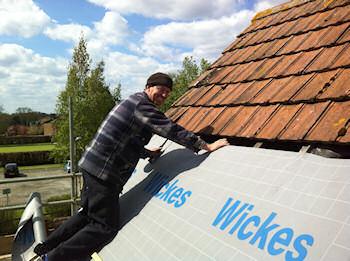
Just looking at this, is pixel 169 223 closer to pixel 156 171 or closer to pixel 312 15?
pixel 156 171

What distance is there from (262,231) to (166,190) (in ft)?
3.42

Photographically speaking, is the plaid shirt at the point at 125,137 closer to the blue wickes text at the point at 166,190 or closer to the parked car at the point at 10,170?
the blue wickes text at the point at 166,190

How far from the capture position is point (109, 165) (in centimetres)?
246

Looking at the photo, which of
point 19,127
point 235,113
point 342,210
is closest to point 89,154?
point 235,113

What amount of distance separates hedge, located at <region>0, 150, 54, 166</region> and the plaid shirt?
151ft

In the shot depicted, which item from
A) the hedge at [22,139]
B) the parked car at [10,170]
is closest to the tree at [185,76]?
the parked car at [10,170]

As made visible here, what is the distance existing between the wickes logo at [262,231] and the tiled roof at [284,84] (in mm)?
702

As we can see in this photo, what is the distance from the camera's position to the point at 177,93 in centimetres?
3061

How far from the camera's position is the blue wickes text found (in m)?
2.24

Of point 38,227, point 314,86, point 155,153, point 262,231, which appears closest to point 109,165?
point 155,153

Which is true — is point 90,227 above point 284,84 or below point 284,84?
below

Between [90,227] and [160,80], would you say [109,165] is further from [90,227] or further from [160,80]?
[160,80]

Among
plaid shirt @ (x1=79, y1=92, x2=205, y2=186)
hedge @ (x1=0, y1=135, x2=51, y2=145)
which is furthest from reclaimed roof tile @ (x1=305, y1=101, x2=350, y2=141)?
hedge @ (x1=0, y1=135, x2=51, y2=145)

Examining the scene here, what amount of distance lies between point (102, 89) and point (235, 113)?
2434cm
